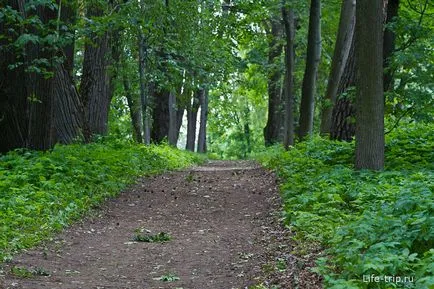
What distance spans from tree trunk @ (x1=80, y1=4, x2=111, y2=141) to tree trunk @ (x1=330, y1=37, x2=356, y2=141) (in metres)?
7.28

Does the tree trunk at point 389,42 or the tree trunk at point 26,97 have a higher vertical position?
the tree trunk at point 389,42

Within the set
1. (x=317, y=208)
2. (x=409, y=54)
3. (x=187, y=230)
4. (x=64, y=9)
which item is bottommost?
(x=187, y=230)

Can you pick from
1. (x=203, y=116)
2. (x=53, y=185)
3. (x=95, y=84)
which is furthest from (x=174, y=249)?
(x=203, y=116)

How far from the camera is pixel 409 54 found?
10.4 meters

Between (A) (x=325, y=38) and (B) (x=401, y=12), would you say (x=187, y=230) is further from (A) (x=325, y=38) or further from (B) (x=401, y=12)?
(A) (x=325, y=38)

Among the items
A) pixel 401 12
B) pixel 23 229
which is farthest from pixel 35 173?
pixel 401 12

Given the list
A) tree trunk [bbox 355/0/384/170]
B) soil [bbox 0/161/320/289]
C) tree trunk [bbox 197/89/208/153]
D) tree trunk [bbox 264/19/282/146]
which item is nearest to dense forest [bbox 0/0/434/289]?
tree trunk [bbox 355/0/384/170]

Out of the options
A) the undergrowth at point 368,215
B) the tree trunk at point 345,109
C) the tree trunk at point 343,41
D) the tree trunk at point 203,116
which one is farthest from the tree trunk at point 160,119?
the undergrowth at point 368,215

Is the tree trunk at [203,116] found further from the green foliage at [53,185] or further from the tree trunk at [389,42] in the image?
the tree trunk at [389,42]

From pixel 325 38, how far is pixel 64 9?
1269cm

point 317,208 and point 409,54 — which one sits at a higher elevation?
point 409,54

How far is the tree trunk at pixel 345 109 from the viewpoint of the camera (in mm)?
14031

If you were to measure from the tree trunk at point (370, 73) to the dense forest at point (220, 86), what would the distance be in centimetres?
2

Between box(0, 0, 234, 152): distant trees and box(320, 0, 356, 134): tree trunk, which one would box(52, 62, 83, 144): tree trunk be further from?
box(320, 0, 356, 134): tree trunk
